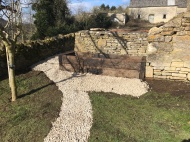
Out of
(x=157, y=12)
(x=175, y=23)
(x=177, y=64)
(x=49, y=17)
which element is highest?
(x=157, y=12)

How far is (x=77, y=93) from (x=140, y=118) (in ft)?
7.59

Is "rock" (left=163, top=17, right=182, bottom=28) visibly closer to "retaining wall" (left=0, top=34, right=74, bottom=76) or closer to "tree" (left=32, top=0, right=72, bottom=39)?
"retaining wall" (left=0, top=34, right=74, bottom=76)

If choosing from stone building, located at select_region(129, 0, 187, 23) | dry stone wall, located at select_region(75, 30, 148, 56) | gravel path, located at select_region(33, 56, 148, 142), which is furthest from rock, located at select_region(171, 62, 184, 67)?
stone building, located at select_region(129, 0, 187, 23)

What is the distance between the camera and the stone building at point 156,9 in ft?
99.1

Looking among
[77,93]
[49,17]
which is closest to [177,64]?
[77,93]

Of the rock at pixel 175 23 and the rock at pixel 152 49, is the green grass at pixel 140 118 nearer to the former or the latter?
the rock at pixel 152 49

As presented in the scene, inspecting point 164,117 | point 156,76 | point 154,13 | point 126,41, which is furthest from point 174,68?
point 154,13

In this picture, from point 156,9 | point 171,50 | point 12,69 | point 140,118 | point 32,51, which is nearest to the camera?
point 140,118

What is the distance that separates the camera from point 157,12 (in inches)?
1235

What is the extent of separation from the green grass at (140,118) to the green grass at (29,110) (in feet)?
3.81

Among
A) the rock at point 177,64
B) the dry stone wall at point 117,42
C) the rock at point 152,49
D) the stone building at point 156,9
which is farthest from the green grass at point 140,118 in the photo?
the stone building at point 156,9

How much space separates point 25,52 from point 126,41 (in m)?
4.85

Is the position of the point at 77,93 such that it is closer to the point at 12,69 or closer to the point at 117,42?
the point at 12,69

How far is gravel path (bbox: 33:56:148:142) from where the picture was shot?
4.14 m
